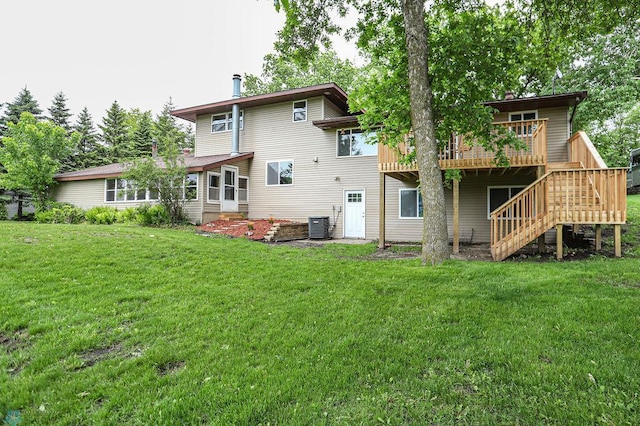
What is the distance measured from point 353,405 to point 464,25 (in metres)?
7.90

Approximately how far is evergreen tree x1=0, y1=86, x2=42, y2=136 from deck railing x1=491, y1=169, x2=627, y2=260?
3073 cm

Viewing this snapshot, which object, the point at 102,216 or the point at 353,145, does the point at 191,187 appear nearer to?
the point at 102,216

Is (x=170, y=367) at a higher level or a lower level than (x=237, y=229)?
lower

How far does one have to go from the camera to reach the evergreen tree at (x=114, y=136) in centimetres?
2812

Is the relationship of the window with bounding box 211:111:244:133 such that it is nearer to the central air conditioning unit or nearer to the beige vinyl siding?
the beige vinyl siding

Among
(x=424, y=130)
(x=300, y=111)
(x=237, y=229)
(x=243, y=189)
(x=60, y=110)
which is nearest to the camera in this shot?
(x=424, y=130)

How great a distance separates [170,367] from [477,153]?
30.9 ft

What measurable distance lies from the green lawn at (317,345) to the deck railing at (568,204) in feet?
5.61

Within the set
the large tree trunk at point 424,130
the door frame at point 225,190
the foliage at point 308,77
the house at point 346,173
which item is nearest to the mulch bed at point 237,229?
the house at point 346,173

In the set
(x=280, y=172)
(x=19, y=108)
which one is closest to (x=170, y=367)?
(x=280, y=172)

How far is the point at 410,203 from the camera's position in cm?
1295

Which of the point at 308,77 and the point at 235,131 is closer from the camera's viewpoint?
the point at 235,131

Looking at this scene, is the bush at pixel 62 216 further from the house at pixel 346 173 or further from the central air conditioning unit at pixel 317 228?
the central air conditioning unit at pixel 317 228

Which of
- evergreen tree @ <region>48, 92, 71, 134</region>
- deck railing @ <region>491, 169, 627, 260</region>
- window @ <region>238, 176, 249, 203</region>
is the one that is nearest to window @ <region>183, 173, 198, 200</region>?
window @ <region>238, 176, 249, 203</region>
